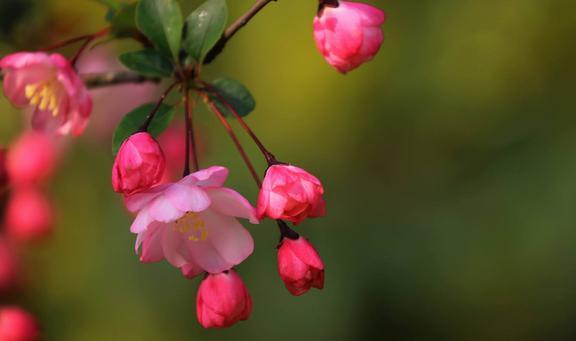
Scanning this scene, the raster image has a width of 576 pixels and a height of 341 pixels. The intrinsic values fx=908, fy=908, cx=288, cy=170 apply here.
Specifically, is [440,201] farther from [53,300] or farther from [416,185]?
[53,300]

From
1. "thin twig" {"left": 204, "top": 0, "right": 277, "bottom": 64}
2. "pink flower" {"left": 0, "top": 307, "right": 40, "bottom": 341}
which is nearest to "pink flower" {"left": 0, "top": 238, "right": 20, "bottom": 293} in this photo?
"pink flower" {"left": 0, "top": 307, "right": 40, "bottom": 341}

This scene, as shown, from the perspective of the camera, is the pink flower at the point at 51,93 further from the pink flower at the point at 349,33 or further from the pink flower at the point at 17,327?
the pink flower at the point at 17,327

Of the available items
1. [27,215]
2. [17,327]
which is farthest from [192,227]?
[27,215]

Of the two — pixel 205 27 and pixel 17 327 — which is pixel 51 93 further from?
pixel 17 327

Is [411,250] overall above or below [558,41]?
below

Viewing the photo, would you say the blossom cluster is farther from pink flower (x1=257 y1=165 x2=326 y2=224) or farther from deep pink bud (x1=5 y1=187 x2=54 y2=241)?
deep pink bud (x1=5 y1=187 x2=54 y2=241)

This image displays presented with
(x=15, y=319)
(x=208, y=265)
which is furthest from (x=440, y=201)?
(x=208, y=265)

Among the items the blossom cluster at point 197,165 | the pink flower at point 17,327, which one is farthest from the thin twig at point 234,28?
the pink flower at point 17,327
